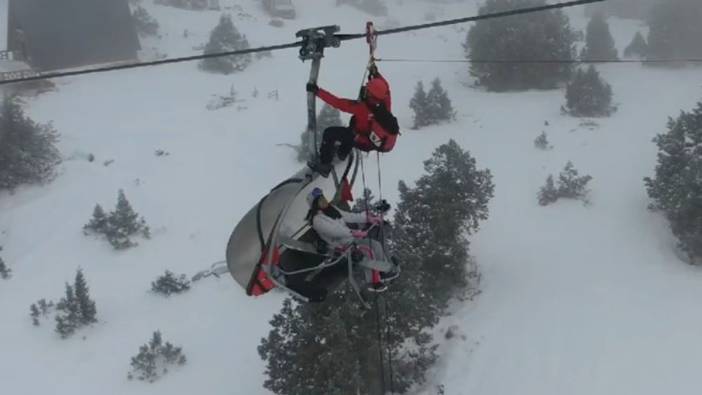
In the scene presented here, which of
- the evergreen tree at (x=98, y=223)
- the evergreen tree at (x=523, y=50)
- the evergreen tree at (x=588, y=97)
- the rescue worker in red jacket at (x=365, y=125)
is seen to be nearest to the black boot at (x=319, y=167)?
the rescue worker in red jacket at (x=365, y=125)

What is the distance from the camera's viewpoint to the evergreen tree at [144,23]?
43.3 metres

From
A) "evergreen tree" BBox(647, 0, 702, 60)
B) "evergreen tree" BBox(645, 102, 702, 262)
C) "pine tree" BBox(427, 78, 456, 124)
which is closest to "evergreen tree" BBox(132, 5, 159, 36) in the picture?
"pine tree" BBox(427, 78, 456, 124)

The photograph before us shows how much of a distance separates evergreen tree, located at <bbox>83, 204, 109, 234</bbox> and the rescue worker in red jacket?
1760cm

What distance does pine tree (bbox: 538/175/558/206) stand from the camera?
21531mm

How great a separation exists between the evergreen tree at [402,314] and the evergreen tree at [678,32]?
26.4 meters

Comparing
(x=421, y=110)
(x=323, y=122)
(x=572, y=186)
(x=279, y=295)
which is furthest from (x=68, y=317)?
(x=421, y=110)

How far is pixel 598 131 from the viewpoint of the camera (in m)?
26.9

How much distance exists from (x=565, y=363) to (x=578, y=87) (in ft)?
60.6

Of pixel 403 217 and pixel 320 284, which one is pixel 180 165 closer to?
pixel 403 217

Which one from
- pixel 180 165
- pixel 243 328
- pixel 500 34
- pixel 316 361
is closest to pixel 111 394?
pixel 243 328

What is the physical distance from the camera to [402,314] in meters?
13.7

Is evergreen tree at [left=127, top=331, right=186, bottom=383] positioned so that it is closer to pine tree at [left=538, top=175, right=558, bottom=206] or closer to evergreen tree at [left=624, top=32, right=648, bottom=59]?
pine tree at [left=538, top=175, right=558, bottom=206]

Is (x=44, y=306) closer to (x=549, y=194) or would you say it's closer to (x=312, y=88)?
(x=312, y=88)

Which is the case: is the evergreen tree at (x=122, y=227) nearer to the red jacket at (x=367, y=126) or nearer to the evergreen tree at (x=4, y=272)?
the evergreen tree at (x=4, y=272)
